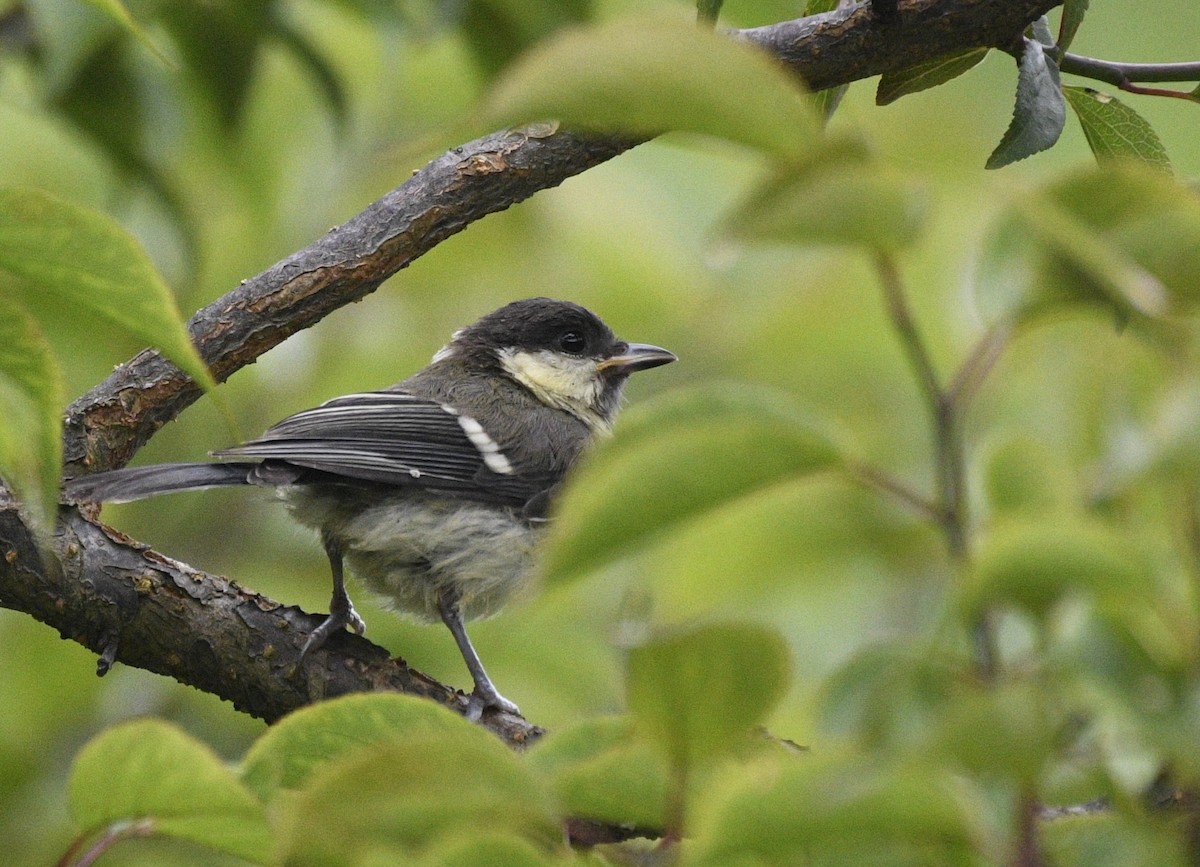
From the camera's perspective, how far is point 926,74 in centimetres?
181

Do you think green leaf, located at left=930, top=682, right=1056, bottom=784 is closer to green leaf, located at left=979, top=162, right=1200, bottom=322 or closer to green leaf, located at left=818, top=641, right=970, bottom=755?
green leaf, located at left=818, top=641, right=970, bottom=755

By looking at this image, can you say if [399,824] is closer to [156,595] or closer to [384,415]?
[156,595]

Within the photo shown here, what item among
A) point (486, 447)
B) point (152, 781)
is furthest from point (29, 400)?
point (486, 447)

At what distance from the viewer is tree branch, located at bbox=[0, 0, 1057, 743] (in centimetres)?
203

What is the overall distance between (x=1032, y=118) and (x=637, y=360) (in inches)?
84.8

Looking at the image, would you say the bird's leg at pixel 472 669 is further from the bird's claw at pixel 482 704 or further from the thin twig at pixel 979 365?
the thin twig at pixel 979 365

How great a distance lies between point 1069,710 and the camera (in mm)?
708

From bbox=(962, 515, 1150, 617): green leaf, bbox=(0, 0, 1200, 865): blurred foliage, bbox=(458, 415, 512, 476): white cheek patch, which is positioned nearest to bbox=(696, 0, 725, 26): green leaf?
bbox=(0, 0, 1200, 865): blurred foliage

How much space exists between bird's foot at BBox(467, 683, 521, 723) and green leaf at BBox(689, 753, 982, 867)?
1550 mm

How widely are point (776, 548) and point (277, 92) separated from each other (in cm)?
287

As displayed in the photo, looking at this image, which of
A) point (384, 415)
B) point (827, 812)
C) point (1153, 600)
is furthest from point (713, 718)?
point (384, 415)

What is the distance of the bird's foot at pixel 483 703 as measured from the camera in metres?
2.27

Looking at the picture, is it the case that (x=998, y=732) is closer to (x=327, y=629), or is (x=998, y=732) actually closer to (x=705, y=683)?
(x=705, y=683)

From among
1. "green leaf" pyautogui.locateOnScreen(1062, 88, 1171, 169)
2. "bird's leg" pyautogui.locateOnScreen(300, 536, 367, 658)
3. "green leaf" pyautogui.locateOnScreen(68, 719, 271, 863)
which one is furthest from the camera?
"bird's leg" pyautogui.locateOnScreen(300, 536, 367, 658)
